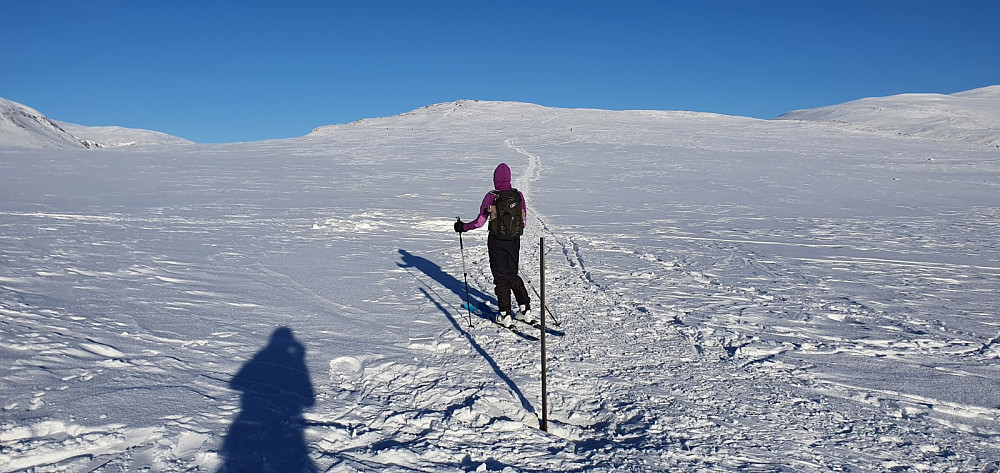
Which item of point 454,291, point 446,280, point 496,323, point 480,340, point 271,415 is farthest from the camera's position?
point 446,280

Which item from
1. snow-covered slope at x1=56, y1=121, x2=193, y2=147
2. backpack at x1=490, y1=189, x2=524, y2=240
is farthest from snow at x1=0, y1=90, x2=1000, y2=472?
snow-covered slope at x1=56, y1=121, x2=193, y2=147

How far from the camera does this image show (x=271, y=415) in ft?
13.1

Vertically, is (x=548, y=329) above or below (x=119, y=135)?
below

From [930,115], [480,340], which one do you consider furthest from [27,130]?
[930,115]

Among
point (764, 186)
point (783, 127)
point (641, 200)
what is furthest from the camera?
point (783, 127)

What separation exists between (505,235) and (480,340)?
1186 millimetres

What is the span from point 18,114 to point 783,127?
60.9 metres

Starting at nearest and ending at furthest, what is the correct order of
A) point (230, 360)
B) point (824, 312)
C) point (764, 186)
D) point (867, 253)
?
point (230, 360) → point (824, 312) → point (867, 253) → point (764, 186)

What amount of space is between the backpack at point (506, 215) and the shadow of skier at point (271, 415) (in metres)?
2.30

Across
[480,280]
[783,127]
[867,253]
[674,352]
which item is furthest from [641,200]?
[783,127]

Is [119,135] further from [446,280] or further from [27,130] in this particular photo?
[446,280]

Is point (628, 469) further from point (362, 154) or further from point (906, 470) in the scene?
point (362, 154)

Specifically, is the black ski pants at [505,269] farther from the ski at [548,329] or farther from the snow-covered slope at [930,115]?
the snow-covered slope at [930,115]

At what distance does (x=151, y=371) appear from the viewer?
14.8 ft
